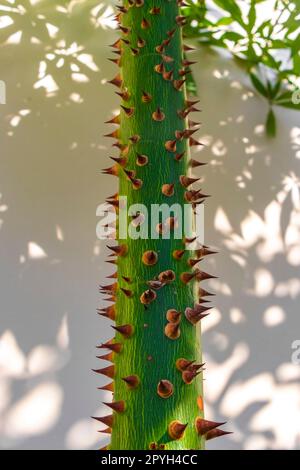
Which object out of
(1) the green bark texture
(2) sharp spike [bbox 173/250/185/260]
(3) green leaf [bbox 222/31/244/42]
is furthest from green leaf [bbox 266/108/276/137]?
(2) sharp spike [bbox 173/250/185/260]

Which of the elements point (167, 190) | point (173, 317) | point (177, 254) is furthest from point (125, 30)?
point (173, 317)

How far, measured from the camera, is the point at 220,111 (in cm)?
196

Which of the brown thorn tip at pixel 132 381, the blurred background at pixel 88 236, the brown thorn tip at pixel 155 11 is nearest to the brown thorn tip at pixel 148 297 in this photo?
the brown thorn tip at pixel 132 381

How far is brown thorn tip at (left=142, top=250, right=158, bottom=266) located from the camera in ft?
2.62

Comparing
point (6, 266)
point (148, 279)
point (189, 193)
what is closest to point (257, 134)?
point (6, 266)

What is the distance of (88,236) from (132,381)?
101 cm

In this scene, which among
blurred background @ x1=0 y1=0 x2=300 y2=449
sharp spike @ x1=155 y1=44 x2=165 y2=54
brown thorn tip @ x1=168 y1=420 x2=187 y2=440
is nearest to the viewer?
brown thorn tip @ x1=168 y1=420 x2=187 y2=440

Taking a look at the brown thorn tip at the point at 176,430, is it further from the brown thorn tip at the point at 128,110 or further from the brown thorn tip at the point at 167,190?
the brown thorn tip at the point at 128,110

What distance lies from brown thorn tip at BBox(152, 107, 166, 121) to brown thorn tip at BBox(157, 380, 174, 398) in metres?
0.45

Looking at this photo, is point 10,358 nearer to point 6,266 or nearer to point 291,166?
point 6,266

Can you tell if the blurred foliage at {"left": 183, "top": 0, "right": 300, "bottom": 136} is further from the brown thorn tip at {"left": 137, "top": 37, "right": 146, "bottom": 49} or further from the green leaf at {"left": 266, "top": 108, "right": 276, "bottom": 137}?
the brown thorn tip at {"left": 137, "top": 37, "right": 146, "bottom": 49}

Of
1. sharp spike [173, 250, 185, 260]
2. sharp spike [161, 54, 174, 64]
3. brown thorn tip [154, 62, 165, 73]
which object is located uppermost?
sharp spike [161, 54, 174, 64]

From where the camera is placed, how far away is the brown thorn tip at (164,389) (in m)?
0.73
